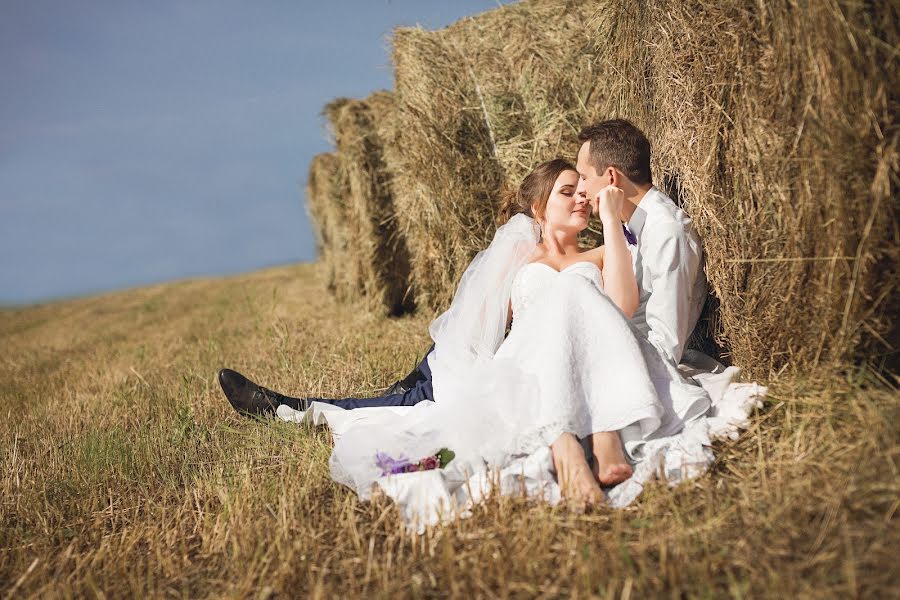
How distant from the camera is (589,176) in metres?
3.47

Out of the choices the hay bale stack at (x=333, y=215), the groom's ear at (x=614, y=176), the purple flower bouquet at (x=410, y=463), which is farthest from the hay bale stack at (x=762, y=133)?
the hay bale stack at (x=333, y=215)

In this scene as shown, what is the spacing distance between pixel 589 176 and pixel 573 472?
60.0 inches

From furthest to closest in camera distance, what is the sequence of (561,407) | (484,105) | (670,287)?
Result: (484,105)
(670,287)
(561,407)

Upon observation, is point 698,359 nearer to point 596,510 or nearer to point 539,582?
point 596,510

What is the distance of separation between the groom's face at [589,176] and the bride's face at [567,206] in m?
0.24

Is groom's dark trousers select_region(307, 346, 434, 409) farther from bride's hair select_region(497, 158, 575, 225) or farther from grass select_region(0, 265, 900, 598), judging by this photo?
bride's hair select_region(497, 158, 575, 225)

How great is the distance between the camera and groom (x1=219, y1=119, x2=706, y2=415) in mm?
3119

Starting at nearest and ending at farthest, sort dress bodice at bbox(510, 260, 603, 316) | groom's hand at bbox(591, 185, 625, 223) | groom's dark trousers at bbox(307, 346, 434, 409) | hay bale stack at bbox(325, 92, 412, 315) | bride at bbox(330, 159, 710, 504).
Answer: bride at bbox(330, 159, 710, 504)
groom's hand at bbox(591, 185, 625, 223)
dress bodice at bbox(510, 260, 603, 316)
groom's dark trousers at bbox(307, 346, 434, 409)
hay bale stack at bbox(325, 92, 412, 315)

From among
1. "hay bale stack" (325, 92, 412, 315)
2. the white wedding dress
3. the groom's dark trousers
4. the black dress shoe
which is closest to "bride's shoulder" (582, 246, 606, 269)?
the white wedding dress

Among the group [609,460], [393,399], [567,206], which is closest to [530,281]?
[567,206]

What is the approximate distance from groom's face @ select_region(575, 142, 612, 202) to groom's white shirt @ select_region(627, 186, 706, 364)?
8.9 inches

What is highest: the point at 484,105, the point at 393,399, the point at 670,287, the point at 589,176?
the point at 484,105

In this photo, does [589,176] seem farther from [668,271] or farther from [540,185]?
[668,271]

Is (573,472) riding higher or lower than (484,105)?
lower
